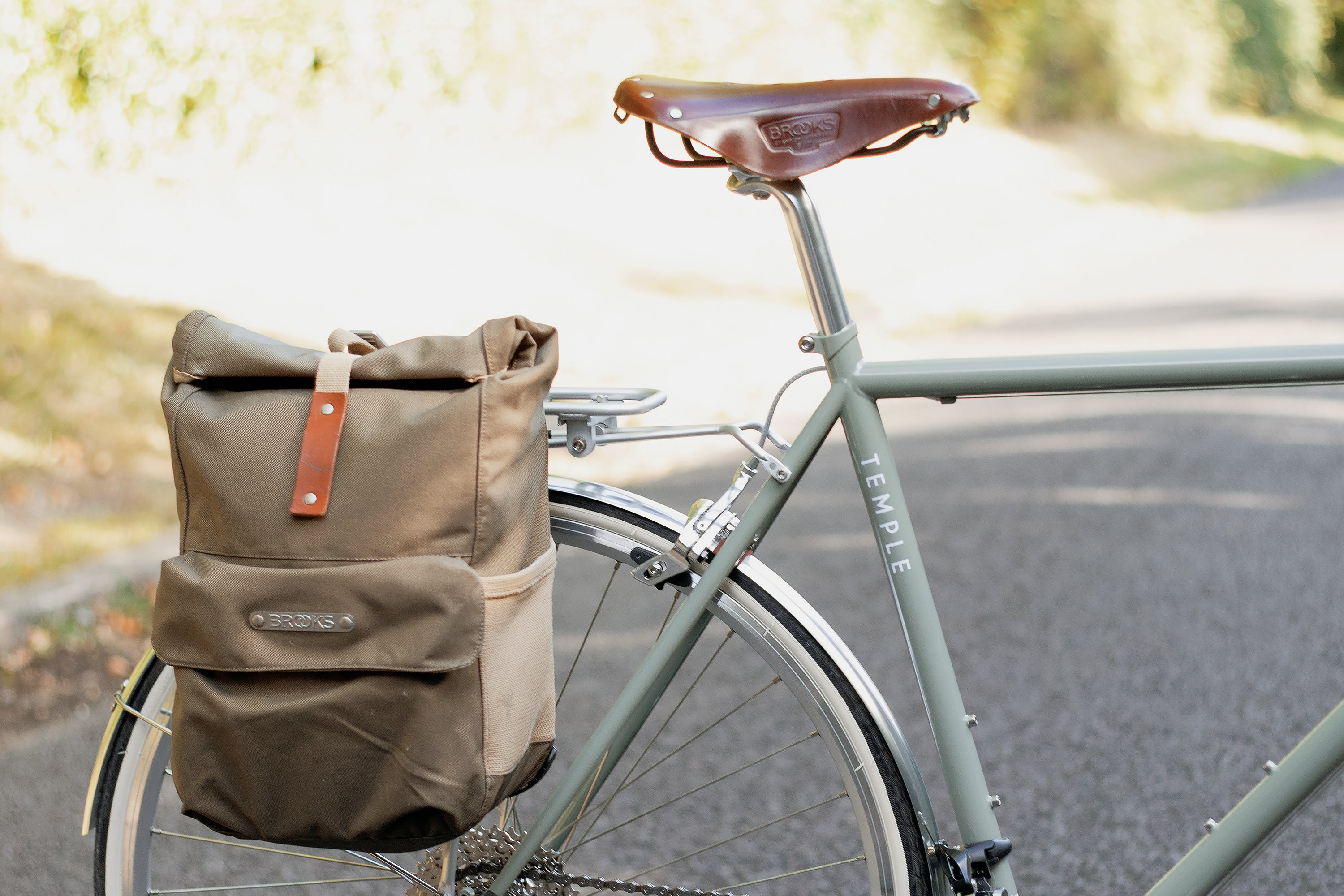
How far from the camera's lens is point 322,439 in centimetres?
140

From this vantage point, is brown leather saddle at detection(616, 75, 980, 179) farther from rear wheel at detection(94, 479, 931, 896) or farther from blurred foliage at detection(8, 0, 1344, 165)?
blurred foliage at detection(8, 0, 1344, 165)

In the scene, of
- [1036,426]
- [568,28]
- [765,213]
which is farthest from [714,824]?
[568,28]

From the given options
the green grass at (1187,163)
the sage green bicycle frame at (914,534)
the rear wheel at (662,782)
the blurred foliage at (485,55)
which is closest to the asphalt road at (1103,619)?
the rear wheel at (662,782)

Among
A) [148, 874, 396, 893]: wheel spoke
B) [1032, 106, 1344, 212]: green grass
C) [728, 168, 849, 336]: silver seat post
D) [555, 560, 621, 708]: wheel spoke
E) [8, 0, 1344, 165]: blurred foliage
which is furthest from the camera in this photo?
[1032, 106, 1344, 212]: green grass

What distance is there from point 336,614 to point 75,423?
4295 mm

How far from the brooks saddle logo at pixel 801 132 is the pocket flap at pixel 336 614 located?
0.65 m

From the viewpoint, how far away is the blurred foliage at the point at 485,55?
8836 millimetres

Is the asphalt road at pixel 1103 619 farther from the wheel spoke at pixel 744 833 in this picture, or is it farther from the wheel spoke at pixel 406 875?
the wheel spoke at pixel 406 875

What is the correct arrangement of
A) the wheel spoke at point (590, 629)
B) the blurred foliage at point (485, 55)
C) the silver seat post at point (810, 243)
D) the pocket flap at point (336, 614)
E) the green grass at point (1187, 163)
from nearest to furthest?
the pocket flap at point (336, 614) < the silver seat post at point (810, 243) < the wheel spoke at point (590, 629) < the blurred foliage at point (485, 55) < the green grass at point (1187, 163)

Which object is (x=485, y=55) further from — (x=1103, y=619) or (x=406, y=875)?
(x=406, y=875)

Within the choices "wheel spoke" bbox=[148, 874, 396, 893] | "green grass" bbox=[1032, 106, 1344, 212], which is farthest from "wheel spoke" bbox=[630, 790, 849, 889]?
"green grass" bbox=[1032, 106, 1344, 212]

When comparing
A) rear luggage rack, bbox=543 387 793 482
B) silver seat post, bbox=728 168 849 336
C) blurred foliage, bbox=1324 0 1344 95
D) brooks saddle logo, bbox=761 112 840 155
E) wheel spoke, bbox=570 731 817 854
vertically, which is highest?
blurred foliage, bbox=1324 0 1344 95

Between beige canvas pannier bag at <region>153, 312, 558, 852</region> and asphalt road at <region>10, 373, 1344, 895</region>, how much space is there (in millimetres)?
1336

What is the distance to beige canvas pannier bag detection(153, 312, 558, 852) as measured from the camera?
1.39 meters
